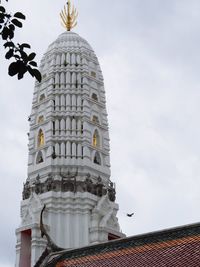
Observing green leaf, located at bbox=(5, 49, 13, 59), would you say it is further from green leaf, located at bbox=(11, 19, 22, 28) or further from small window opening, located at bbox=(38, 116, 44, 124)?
small window opening, located at bbox=(38, 116, 44, 124)

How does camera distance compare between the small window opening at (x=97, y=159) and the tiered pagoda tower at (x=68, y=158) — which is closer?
the tiered pagoda tower at (x=68, y=158)

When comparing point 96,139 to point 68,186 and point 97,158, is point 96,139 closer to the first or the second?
point 97,158

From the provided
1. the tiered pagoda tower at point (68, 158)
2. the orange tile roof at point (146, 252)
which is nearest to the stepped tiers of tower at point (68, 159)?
the tiered pagoda tower at point (68, 158)

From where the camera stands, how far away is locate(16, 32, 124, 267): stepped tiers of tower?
42.3 metres

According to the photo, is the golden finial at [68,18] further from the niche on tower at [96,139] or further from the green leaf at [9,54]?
the green leaf at [9,54]

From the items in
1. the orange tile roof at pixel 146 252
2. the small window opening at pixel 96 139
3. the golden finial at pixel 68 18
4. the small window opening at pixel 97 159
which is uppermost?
the golden finial at pixel 68 18

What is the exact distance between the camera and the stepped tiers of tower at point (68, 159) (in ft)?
139

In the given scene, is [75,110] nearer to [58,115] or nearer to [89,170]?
[58,115]

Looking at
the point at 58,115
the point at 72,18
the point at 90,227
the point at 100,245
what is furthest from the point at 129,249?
the point at 72,18

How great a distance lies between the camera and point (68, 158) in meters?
45.2

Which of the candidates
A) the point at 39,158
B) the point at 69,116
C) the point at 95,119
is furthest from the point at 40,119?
the point at 95,119

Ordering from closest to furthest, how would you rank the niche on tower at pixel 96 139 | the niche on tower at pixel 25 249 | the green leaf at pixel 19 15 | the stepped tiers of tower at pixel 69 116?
the green leaf at pixel 19 15 < the niche on tower at pixel 25 249 < the stepped tiers of tower at pixel 69 116 < the niche on tower at pixel 96 139

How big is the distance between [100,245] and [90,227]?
25.3 meters

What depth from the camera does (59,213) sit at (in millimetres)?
42656
